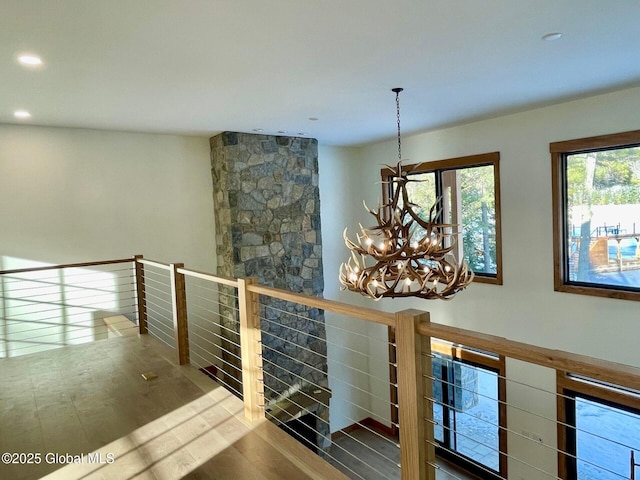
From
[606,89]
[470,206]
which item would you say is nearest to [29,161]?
[470,206]

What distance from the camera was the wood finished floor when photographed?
7.50 feet

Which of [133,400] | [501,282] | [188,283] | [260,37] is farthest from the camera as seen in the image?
[188,283]

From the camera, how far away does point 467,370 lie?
6.27 meters

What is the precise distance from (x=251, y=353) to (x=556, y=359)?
75.9 inches

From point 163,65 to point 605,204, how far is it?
4655 millimetres

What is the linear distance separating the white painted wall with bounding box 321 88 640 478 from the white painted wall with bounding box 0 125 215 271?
136 inches

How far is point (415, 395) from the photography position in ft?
5.35

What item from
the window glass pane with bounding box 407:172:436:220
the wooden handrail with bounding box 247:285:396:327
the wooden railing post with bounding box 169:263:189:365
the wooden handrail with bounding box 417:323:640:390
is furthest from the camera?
the window glass pane with bounding box 407:172:436:220

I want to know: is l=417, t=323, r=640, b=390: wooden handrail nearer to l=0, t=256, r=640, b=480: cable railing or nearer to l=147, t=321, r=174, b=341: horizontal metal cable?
l=0, t=256, r=640, b=480: cable railing

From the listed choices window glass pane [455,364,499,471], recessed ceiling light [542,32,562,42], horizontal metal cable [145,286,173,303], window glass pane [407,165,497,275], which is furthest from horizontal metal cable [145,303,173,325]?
recessed ceiling light [542,32,562,42]

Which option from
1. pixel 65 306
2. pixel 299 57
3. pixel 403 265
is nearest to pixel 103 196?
pixel 65 306

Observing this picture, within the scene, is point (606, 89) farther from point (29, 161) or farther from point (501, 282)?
point (29, 161)

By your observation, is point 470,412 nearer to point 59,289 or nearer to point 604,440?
point 604,440

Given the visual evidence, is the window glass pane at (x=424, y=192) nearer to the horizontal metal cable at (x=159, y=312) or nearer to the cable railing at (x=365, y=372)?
the cable railing at (x=365, y=372)
